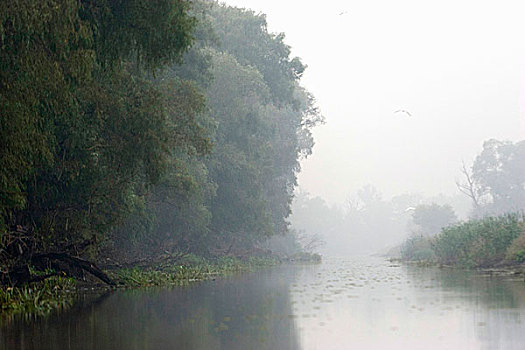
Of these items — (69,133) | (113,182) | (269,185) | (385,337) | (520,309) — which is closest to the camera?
(385,337)

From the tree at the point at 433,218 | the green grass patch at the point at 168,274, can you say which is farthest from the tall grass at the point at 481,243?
the tree at the point at 433,218

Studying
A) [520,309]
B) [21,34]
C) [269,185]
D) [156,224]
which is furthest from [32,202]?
[269,185]

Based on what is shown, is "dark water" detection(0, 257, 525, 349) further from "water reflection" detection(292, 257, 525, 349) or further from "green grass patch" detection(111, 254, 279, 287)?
"green grass patch" detection(111, 254, 279, 287)

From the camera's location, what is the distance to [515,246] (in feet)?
80.2

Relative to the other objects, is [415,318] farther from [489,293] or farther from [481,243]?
[481,243]

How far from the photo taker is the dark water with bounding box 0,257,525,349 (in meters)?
8.09

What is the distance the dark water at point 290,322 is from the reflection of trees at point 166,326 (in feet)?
0.04

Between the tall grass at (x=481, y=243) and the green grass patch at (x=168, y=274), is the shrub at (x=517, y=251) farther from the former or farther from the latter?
the green grass patch at (x=168, y=274)

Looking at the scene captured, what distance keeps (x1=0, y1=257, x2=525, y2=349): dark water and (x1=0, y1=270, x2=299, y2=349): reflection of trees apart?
0.01 meters

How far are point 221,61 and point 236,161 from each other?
603 centimetres

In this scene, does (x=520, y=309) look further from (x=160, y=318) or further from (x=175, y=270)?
(x=175, y=270)

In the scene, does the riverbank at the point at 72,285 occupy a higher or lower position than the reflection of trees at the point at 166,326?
higher

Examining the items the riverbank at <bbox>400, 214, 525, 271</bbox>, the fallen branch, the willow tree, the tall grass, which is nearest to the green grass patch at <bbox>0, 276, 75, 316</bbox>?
the fallen branch

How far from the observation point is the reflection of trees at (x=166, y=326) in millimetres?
8250
